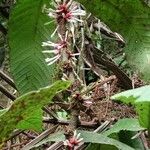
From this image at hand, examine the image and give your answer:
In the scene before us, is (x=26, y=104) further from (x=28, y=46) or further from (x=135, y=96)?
(x=28, y=46)

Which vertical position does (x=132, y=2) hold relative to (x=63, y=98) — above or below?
above

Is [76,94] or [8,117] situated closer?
[8,117]

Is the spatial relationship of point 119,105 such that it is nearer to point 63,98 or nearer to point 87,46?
point 87,46

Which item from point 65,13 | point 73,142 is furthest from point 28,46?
point 73,142

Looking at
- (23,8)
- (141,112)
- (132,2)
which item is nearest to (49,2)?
(23,8)

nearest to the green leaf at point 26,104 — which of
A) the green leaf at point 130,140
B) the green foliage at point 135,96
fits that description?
the green foliage at point 135,96

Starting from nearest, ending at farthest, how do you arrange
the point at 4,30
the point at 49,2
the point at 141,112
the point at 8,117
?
the point at 8,117 < the point at 141,112 < the point at 49,2 < the point at 4,30

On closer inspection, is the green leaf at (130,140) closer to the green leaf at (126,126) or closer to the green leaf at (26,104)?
the green leaf at (126,126)
